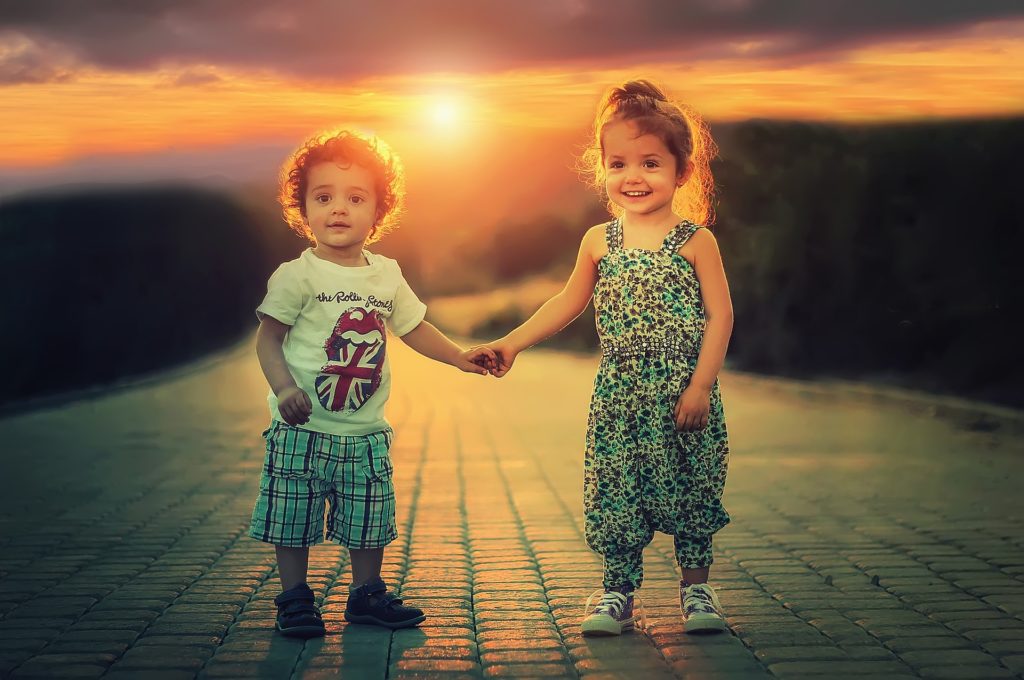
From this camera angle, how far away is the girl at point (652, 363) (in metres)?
4.12

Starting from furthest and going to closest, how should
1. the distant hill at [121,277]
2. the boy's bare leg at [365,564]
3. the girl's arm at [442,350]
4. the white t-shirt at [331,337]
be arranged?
the distant hill at [121,277] < the girl's arm at [442,350] < the boy's bare leg at [365,564] < the white t-shirt at [331,337]

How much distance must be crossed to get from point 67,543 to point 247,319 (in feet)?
56.0

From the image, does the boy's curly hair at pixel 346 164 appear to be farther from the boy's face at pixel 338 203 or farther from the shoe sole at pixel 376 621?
the shoe sole at pixel 376 621

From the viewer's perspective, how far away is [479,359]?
4.47 metres

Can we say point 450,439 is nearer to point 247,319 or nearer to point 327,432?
point 327,432

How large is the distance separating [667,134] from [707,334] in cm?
64

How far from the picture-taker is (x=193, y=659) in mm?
3822

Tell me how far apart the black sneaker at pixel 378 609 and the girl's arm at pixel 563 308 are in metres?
0.82

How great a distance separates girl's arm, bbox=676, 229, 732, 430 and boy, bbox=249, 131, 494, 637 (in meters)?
0.98

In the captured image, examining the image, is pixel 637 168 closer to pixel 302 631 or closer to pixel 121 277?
pixel 302 631

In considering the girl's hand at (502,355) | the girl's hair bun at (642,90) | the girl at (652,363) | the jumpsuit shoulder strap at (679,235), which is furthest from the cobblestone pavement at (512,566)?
the girl's hair bun at (642,90)

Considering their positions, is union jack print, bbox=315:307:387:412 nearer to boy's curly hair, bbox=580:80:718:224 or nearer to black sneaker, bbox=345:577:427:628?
black sneaker, bbox=345:577:427:628

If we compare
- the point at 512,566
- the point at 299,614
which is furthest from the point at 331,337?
the point at 512,566

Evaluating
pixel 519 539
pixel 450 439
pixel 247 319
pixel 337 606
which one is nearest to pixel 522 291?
pixel 247 319
